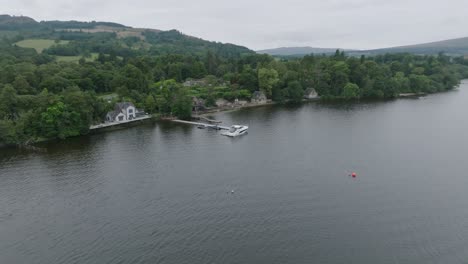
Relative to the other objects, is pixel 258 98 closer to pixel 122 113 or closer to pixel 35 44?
pixel 122 113

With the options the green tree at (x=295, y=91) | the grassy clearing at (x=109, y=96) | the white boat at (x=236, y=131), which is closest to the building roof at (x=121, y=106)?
the grassy clearing at (x=109, y=96)

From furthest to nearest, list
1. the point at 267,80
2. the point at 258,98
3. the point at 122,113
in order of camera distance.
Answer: the point at 267,80 < the point at 258,98 < the point at 122,113

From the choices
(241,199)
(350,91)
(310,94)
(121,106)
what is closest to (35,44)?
(121,106)

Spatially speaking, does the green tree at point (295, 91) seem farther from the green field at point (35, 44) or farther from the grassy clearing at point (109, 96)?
the green field at point (35, 44)

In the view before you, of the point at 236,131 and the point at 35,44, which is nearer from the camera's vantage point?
the point at 236,131

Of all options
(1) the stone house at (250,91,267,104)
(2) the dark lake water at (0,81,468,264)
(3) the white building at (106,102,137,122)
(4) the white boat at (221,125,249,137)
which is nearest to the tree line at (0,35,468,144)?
(3) the white building at (106,102,137,122)

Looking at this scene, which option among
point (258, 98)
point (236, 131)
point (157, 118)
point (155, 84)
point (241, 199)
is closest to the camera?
point (241, 199)
